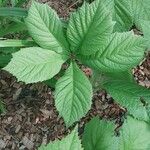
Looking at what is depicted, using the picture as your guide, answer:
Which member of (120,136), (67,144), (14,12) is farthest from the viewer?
(14,12)

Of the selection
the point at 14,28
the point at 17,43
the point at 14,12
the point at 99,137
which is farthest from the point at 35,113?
the point at 99,137

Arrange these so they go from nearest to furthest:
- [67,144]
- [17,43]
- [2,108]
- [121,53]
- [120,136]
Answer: [67,144]
[120,136]
[121,53]
[17,43]
[2,108]

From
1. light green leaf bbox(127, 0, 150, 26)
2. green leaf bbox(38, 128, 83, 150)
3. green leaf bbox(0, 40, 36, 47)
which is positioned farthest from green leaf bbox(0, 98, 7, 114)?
green leaf bbox(38, 128, 83, 150)

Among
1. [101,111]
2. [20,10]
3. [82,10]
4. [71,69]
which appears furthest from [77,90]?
[101,111]

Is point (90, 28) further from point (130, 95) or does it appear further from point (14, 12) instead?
point (14, 12)

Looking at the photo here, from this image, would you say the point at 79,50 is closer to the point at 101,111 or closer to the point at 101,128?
the point at 101,128

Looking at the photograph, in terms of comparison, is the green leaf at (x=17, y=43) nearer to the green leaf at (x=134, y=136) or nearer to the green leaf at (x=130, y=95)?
the green leaf at (x=130, y=95)

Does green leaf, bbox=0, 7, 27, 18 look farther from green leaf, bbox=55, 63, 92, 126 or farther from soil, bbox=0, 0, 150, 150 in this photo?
soil, bbox=0, 0, 150, 150
